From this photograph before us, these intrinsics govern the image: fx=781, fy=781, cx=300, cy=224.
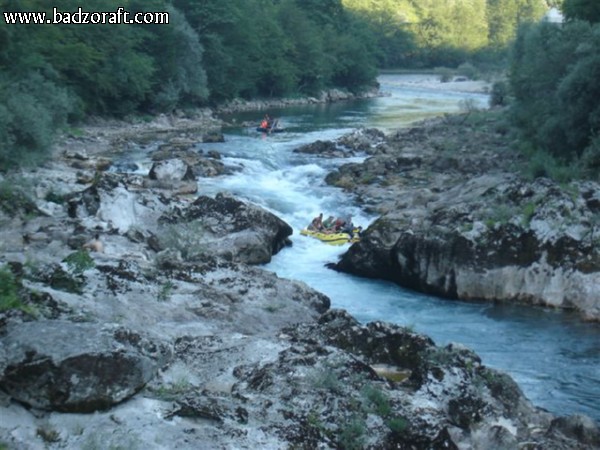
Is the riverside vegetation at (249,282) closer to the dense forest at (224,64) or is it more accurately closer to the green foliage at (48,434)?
the green foliage at (48,434)

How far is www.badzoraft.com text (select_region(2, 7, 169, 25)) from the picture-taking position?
1011 inches

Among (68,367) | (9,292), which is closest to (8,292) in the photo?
(9,292)

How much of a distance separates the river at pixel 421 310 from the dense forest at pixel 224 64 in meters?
6.03

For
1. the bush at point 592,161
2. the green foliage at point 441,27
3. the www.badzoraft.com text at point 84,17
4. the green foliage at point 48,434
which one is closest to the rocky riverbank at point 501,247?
the bush at point 592,161

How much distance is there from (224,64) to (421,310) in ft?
130

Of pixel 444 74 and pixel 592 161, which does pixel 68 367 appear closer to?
pixel 592 161

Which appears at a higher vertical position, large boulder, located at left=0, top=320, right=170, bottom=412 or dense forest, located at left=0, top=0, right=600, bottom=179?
dense forest, located at left=0, top=0, right=600, bottom=179

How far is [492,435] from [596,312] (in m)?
6.62

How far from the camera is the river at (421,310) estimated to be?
10.9 meters

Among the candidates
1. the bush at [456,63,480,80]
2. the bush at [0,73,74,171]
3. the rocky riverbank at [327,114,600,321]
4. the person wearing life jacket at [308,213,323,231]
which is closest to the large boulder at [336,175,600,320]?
the rocky riverbank at [327,114,600,321]

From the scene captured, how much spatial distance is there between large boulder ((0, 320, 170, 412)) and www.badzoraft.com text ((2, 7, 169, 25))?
19260 mm

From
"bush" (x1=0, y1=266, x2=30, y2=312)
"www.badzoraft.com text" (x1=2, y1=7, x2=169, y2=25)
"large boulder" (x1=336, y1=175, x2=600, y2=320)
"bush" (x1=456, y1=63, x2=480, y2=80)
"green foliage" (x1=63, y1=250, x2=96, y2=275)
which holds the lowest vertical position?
"large boulder" (x1=336, y1=175, x2=600, y2=320)

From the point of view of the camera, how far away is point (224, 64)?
167 ft

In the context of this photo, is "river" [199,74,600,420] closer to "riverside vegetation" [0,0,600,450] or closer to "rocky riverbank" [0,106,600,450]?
"riverside vegetation" [0,0,600,450]
